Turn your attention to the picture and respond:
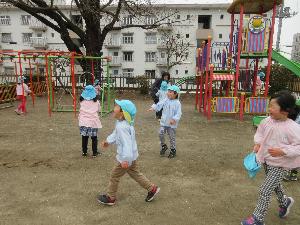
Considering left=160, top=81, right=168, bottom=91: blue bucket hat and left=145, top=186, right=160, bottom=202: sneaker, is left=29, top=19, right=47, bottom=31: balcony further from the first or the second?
left=145, top=186, right=160, bottom=202: sneaker

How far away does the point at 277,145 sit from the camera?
123 inches

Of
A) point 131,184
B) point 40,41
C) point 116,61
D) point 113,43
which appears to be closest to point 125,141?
point 131,184

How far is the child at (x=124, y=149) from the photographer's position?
12.1ft

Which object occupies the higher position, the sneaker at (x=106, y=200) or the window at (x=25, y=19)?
the window at (x=25, y=19)

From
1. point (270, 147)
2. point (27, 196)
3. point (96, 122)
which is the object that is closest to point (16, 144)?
point (96, 122)

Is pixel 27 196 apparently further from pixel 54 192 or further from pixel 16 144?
pixel 16 144

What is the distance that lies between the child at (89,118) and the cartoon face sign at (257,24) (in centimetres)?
642

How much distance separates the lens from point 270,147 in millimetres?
3180

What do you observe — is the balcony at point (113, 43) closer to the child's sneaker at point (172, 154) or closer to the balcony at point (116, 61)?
the balcony at point (116, 61)

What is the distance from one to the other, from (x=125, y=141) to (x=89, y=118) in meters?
2.31

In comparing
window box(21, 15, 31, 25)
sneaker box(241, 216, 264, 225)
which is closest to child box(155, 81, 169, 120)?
sneaker box(241, 216, 264, 225)

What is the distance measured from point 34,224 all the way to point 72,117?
24.2 ft

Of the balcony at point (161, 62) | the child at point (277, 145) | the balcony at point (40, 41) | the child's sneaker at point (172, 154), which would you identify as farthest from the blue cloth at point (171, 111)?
the balcony at point (40, 41)

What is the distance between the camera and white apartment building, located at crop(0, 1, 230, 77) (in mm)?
33875
